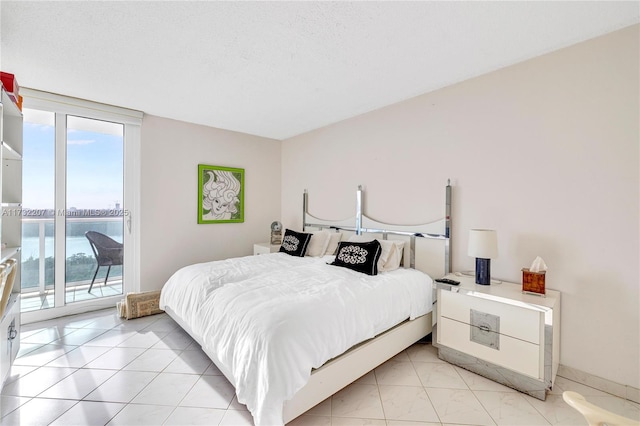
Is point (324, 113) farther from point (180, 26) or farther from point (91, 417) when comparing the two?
point (91, 417)

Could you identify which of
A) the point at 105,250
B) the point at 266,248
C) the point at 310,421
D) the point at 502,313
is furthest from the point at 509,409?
the point at 105,250

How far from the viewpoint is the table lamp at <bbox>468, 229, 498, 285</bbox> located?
2.32 meters

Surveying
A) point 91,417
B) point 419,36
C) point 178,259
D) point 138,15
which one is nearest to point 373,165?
point 419,36

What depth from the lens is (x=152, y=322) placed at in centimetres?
317

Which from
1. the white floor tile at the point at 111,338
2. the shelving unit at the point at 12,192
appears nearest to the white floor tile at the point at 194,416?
the white floor tile at the point at 111,338

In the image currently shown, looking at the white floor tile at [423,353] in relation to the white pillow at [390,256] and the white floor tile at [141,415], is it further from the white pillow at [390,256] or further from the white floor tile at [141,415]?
the white floor tile at [141,415]

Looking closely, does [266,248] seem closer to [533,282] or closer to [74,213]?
[74,213]

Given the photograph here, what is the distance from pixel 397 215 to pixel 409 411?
1.99m

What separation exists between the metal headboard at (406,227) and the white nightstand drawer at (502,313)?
1.74ft

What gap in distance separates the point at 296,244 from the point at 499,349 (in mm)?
2395

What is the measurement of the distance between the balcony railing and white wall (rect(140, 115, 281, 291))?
413 mm

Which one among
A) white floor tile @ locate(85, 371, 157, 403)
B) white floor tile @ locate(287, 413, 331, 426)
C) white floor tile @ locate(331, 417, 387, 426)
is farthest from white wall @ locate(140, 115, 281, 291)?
white floor tile @ locate(331, 417, 387, 426)

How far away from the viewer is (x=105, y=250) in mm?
3641

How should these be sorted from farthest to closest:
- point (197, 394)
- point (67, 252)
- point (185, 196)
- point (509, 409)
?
point (185, 196) → point (67, 252) → point (197, 394) → point (509, 409)
